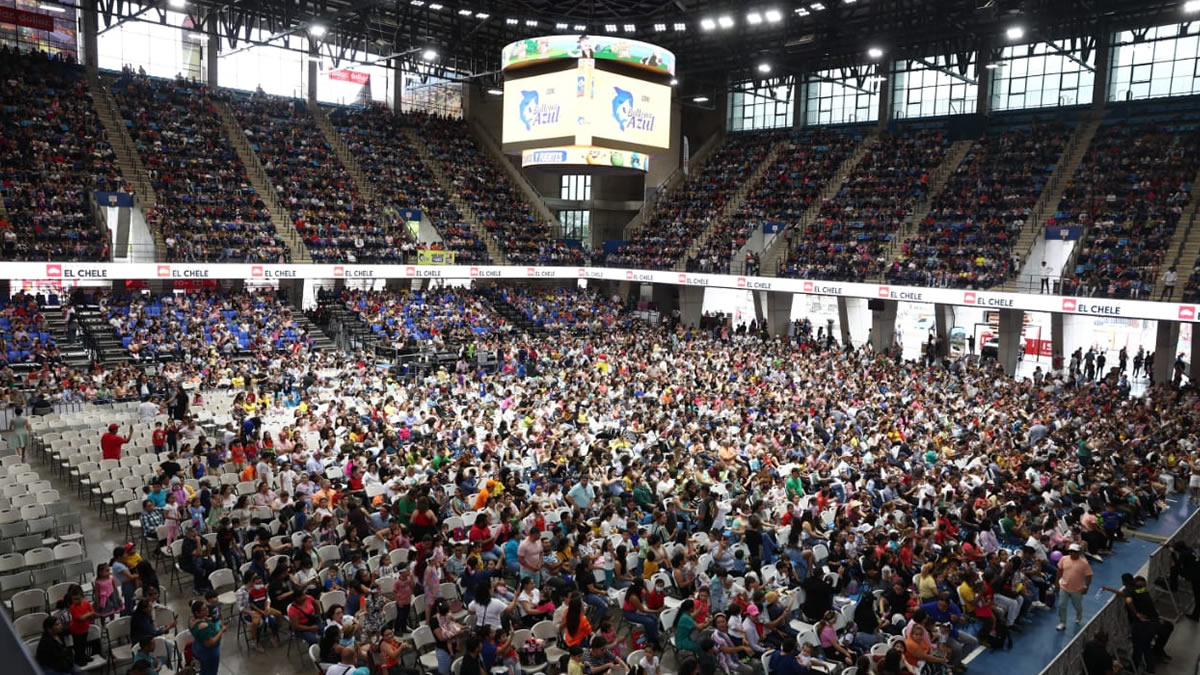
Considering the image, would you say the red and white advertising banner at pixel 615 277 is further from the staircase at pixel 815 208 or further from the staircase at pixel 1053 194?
the staircase at pixel 815 208

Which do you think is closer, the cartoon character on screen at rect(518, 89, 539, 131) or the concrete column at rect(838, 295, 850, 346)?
the cartoon character on screen at rect(518, 89, 539, 131)

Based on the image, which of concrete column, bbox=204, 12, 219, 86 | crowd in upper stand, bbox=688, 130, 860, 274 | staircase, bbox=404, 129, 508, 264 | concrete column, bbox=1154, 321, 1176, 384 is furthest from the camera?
staircase, bbox=404, 129, 508, 264

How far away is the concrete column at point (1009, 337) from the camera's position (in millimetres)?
33031

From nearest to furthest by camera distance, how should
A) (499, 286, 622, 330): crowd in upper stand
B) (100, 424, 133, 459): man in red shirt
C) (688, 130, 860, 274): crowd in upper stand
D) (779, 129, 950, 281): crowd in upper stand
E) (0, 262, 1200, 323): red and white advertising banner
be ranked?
(100, 424, 133, 459): man in red shirt < (0, 262, 1200, 323): red and white advertising banner < (779, 129, 950, 281): crowd in upper stand < (499, 286, 622, 330): crowd in upper stand < (688, 130, 860, 274): crowd in upper stand

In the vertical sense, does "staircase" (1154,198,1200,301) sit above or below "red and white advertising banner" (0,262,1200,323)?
above

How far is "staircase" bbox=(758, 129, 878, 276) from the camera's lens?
40.9 meters

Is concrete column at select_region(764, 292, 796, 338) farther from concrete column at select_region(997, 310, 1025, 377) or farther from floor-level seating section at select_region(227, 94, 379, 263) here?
floor-level seating section at select_region(227, 94, 379, 263)

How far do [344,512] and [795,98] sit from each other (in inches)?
1695

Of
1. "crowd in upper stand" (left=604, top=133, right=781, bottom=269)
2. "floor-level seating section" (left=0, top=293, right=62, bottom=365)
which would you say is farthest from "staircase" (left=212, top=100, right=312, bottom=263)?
"crowd in upper stand" (left=604, top=133, right=781, bottom=269)

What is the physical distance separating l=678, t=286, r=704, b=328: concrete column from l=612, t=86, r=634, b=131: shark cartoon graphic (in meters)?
18.5

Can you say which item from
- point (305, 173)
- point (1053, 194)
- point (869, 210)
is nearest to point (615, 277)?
point (869, 210)

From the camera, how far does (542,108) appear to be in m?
27.0

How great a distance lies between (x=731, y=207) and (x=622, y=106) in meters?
20.6

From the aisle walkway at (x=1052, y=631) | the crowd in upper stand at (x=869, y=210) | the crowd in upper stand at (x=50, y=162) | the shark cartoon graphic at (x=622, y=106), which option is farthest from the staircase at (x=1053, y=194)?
the crowd in upper stand at (x=50, y=162)
